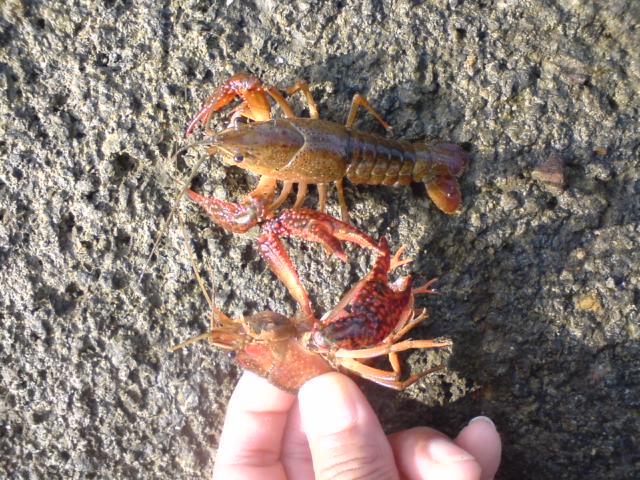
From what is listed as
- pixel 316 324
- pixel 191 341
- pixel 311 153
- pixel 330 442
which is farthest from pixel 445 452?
pixel 311 153

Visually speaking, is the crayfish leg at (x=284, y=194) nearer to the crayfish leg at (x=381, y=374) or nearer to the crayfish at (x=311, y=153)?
the crayfish at (x=311, y=153)

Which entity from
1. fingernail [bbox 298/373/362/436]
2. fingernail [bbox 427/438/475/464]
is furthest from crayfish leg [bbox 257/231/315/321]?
fingernail [bbox 427/438/475/464]

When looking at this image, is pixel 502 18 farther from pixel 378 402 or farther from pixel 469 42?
pixel 378 402

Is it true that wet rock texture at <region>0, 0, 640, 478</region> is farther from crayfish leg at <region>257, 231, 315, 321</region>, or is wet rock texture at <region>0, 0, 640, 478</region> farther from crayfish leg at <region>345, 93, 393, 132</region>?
crayfish leg at <region>257, 231, 315, 321</region>

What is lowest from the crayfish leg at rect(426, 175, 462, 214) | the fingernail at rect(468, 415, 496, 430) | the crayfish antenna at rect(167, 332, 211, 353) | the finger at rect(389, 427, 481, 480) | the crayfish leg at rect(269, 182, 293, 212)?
the finger at rect(389, 427, 481, 480)

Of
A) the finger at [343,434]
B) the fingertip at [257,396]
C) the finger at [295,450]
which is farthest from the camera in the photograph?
the finger at [295,450]

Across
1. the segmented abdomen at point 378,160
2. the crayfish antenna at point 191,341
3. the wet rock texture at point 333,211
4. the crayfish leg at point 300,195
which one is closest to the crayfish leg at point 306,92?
the wet rock texture at point 333,211

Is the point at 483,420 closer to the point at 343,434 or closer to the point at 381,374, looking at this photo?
the point at 381,374

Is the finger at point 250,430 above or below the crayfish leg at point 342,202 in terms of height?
below

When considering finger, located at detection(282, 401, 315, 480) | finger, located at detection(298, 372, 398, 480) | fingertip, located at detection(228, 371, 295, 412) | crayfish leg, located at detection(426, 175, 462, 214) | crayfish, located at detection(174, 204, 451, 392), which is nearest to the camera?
finger, located at detection(298, 372, 398, 480)
